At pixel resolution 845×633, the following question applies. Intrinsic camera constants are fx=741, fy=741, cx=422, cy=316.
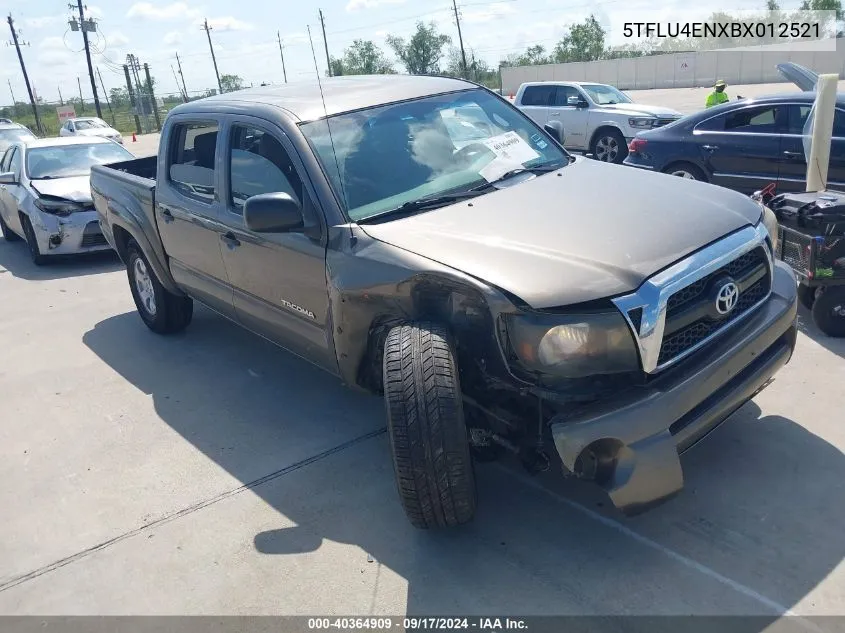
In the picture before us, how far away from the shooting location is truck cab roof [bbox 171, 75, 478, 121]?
4125 millimetres

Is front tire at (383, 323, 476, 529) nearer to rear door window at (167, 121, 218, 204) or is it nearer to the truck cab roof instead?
the truck cab roof

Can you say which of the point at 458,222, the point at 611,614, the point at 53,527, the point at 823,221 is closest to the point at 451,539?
the point at 611,614

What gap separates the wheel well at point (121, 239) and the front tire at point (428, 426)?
406cm

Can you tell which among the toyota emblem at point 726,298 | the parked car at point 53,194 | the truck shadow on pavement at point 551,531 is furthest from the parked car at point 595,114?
the toyota emblem at point 726,298

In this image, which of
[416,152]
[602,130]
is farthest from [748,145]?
[602,130]

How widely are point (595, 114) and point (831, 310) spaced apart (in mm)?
10116

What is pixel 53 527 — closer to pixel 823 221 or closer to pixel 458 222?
pixel 458 222

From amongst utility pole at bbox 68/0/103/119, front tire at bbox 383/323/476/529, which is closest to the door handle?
front tire at bbox 383/323/476/529

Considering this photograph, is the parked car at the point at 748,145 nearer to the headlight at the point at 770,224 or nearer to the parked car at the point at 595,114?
the headlight at the point at 770,224

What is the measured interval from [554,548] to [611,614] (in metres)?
0.44

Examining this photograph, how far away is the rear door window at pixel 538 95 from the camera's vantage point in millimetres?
15272

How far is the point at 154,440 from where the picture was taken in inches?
178

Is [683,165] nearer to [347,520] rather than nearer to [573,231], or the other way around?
[573,231]

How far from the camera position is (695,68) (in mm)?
49375
